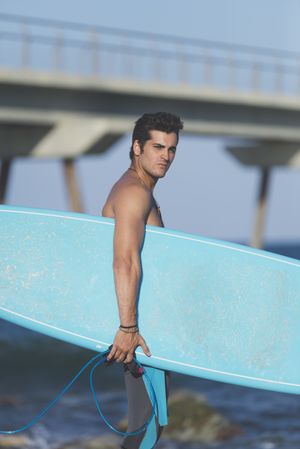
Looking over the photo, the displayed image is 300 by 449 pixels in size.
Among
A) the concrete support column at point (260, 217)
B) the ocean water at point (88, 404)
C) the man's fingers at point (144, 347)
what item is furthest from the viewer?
the concrete support column at point (260, 217)

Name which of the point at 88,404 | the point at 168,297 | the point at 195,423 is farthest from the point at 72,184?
the point at 168,297

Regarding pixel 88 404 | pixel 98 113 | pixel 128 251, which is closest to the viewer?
pixel 128 251

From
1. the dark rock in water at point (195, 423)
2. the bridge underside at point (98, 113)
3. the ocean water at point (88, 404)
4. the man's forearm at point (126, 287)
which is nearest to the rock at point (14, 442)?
the ocean water at point (88, 404)

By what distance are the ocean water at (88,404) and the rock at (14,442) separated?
29 mm

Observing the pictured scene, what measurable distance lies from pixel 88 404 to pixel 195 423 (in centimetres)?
188

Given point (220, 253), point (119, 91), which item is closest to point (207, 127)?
point (119, 91)

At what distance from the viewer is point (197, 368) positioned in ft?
15.4

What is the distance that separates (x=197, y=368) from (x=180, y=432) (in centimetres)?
638

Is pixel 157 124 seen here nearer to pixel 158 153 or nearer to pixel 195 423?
pixel 158 153

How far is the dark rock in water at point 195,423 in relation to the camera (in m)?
10.7

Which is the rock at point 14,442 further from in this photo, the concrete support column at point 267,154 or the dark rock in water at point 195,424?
the concrete support column at point 267,154

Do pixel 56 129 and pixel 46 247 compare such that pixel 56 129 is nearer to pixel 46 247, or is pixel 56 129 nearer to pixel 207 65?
pixel 207 65

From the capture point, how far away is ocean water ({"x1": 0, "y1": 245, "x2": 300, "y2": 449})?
34.3ft

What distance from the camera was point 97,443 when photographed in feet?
33.0
